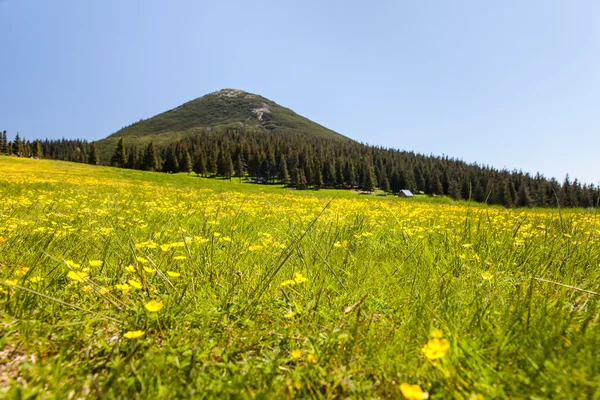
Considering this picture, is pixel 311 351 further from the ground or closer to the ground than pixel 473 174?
closer to the ground

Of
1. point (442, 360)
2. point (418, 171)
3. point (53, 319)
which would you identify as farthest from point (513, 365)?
point (418, 171)

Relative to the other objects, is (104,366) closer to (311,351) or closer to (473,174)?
(311,351)

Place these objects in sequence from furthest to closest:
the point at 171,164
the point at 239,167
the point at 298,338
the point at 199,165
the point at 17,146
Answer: the point at 171,164
the point at 239,167
the point at 17,146
the point at 199,165
the point at 298,338

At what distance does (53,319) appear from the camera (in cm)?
168

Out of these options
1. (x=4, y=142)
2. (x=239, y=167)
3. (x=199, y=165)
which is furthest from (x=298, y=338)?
(x=4, y=142)

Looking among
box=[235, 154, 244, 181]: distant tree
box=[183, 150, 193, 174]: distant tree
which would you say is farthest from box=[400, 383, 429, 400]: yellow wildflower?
box=[183, 150, 193, 174]: distant tree

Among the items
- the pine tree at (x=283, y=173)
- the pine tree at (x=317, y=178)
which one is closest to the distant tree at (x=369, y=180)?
the pine tree at (x=317, y=178)

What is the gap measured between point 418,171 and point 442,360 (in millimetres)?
113108

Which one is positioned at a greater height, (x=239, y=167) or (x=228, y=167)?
(x=239, y=167)

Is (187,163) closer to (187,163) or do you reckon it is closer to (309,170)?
(187,163)

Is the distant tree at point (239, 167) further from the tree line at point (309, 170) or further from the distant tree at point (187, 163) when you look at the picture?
the distant tree at point (187, 163)

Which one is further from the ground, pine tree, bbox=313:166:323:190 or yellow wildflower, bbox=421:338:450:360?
pine tree, bbox=313:166:323:190

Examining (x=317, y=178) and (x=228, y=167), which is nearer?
(x=317, y=178)

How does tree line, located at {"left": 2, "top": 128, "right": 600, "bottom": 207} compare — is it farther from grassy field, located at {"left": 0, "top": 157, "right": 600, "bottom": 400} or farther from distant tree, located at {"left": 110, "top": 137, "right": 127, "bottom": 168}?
grassy field, located at {"left": 0, "top": 157, "right": 600, "bottom": 400}
